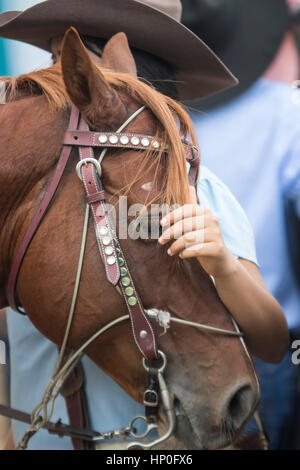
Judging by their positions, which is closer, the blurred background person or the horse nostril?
the horse nostril

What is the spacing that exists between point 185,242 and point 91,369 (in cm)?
51

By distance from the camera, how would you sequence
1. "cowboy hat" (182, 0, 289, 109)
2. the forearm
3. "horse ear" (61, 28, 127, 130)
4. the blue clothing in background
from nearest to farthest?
1. "horse ear" (61, 28, 127, 130)
2. the forearm
3. the blue clothing in background
4. "cowboy hat" (182, 0, 289, 109)

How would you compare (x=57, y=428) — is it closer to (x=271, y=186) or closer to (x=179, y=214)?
(x=179, y=214)

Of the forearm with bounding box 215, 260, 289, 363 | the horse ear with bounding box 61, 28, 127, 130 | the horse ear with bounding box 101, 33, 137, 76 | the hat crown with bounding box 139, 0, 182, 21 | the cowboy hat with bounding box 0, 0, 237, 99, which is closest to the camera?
the horse ear with bounding box 61, 28, 127, 130

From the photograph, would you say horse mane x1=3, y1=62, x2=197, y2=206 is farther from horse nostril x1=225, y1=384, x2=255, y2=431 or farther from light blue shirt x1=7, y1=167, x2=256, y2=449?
horse nostril x1=225, y1=384, x2=255, y2=431

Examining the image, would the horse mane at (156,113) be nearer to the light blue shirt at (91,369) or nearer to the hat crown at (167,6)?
the light blue shirt at (91,369)

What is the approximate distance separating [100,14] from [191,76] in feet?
1.17

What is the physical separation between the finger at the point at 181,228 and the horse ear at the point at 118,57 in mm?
425

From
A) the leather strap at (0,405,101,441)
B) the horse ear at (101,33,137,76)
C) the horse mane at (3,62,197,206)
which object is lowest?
the leather strap at (0,405,101,441)

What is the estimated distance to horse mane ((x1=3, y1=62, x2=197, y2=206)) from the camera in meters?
0.96

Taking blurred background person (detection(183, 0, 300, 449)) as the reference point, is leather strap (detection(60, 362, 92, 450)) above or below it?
below

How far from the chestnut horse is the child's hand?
4 centimetres

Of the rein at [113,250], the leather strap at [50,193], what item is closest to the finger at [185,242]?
the rein at [113,250]

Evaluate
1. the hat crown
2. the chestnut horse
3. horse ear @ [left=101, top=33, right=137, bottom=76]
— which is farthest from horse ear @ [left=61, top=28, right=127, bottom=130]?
the hat crown
